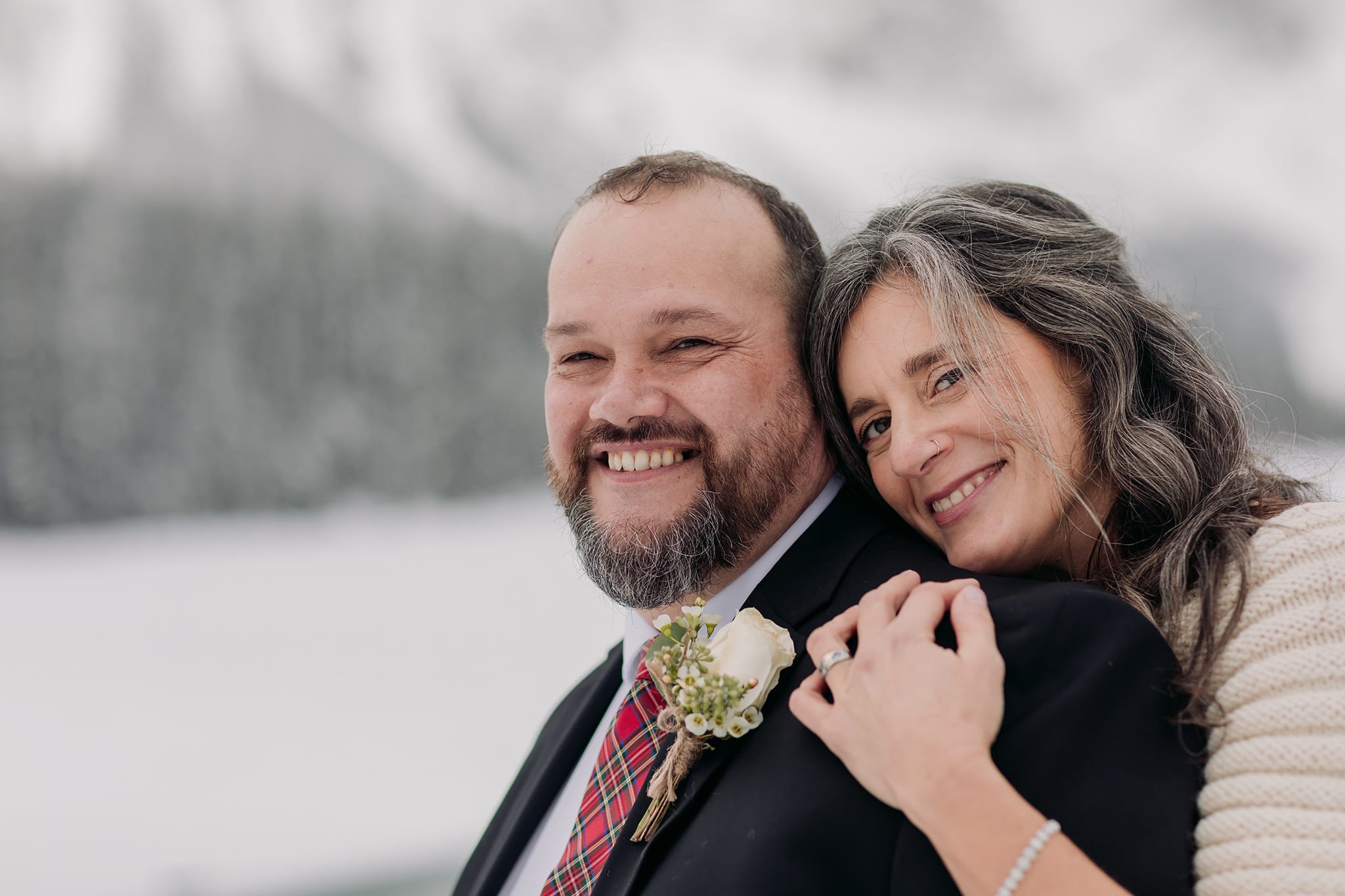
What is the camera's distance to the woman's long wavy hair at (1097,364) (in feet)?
4.91

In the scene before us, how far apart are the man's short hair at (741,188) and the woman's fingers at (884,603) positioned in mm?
593

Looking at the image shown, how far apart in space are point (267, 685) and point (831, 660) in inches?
205

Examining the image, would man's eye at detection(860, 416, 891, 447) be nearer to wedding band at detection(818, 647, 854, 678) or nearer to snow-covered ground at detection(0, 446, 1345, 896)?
wedding band at detection(818, 647, 854, 678)

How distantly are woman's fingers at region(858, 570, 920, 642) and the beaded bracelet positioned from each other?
29 cm

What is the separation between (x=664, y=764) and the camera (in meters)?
1.33

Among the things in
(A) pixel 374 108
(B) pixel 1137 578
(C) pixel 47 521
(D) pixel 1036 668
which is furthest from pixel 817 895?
(A) pixel 374 108

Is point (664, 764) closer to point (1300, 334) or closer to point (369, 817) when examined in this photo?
point (369, 817)

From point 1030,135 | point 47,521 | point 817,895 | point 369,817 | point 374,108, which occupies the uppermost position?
point 374,108

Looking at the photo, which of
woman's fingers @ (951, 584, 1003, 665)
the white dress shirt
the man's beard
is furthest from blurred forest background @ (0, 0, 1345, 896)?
woman's fingers @ (951, 584, 1003, 665)

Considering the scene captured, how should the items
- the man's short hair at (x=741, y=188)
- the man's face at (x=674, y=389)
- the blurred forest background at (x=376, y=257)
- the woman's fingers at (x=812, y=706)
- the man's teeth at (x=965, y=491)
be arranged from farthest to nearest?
the blurred forest background at (x=376, y=257) < the man's short hair at (x=741, y=188) < the man's face at (x=674, y=389) < the man's teeth at (x=965, y=491) < the woman's fingers at (x=812, y=706)

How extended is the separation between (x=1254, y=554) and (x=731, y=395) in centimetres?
77

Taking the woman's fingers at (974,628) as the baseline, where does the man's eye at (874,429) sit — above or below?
above

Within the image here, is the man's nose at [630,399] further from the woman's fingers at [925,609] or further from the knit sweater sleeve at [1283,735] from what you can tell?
the knit sweater sleeve at [1283,735]

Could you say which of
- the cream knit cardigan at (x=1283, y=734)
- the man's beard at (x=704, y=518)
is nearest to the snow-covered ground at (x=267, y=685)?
the man's beard at (x=704, y=518)
